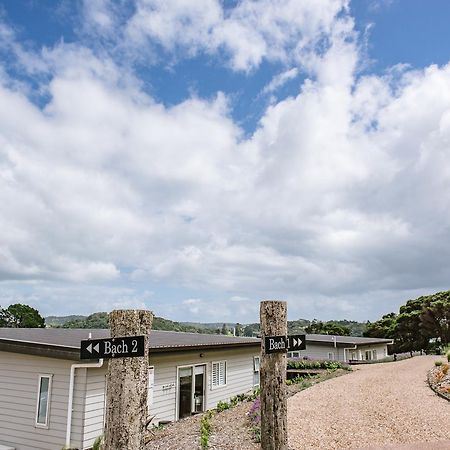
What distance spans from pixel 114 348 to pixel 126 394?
435 mm

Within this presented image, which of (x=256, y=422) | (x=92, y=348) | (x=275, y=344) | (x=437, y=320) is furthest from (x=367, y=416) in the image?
(x=437, y=320)

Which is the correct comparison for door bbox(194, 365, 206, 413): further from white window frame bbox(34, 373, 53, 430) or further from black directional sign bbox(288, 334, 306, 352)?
black directional sign bbox(288, 334, 306, 352)

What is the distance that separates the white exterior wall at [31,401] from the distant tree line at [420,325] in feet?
114

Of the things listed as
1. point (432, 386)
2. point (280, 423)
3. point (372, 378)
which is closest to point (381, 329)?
point (372, 378)

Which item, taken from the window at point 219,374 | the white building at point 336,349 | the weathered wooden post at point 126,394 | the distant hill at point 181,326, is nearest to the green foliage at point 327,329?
the distant hill at point 181,326

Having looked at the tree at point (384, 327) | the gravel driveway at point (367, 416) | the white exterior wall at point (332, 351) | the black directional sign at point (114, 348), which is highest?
the tree at point (384, 327)

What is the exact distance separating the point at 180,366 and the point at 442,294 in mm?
36228

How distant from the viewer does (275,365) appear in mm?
6152

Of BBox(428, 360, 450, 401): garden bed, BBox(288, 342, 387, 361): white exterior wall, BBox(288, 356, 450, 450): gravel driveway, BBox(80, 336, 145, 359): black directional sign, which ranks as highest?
BBox(80, 336, 145, 359): black directional sign

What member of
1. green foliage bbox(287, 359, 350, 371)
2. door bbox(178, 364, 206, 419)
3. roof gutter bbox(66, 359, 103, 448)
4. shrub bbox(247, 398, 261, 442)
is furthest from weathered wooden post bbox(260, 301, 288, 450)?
green foliage bbox(287, 359, 350, 371)

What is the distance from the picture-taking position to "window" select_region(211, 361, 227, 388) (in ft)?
53.9

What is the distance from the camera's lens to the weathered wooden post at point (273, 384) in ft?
19.9

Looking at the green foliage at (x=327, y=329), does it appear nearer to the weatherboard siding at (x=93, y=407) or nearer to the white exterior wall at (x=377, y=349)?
the white exterior wall at (x=377, y=349)

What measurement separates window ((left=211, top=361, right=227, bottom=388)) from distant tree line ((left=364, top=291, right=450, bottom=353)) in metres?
27.2
